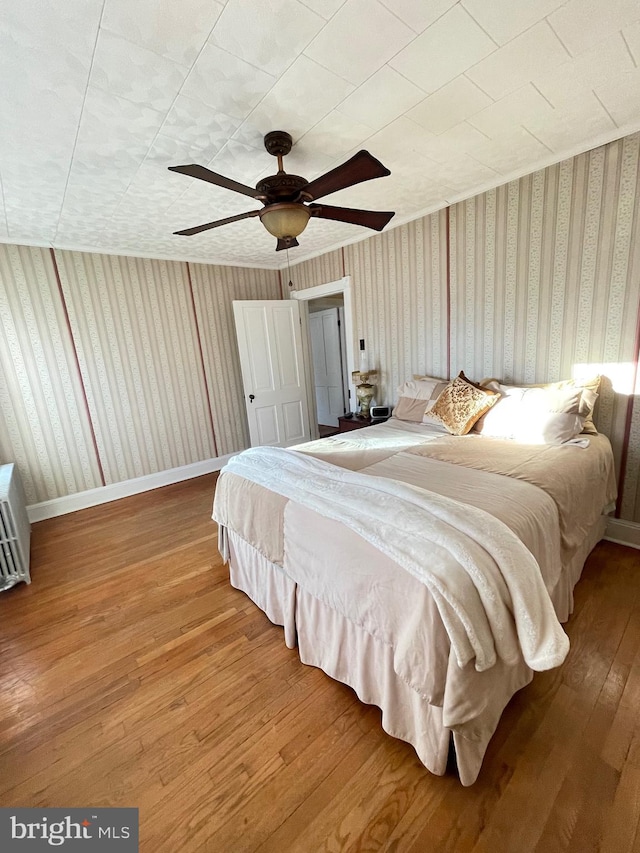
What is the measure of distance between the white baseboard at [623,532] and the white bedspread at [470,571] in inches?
71.3

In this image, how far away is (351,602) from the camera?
1335 millimetres

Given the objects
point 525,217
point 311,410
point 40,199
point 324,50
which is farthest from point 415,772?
point 311,410

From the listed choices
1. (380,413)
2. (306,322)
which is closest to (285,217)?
(380,413)

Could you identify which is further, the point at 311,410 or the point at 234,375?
the point at 311,410

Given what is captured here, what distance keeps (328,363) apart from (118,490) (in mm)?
3730

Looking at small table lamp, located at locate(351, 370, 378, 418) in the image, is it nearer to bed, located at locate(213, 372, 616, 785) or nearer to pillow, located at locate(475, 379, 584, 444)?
pillow, located at locate(475, 379, 584, 444)

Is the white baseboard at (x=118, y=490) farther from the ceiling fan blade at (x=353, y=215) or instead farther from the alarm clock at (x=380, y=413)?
the ceiling fan blade at (x=353, y=215)

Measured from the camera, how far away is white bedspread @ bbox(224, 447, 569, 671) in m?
1.07

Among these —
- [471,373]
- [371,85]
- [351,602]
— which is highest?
[371,85]

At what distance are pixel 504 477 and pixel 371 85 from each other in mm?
1899

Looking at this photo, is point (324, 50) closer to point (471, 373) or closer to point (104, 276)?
point (471, 373)

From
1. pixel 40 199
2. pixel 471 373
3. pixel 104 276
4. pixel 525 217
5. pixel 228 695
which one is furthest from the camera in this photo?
pixel 104 276

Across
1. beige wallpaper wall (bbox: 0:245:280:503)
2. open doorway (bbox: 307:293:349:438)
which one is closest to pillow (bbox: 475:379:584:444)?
beige wallpaper wall (bbox: 0:245:280:503)

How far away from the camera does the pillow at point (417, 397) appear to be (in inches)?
119
